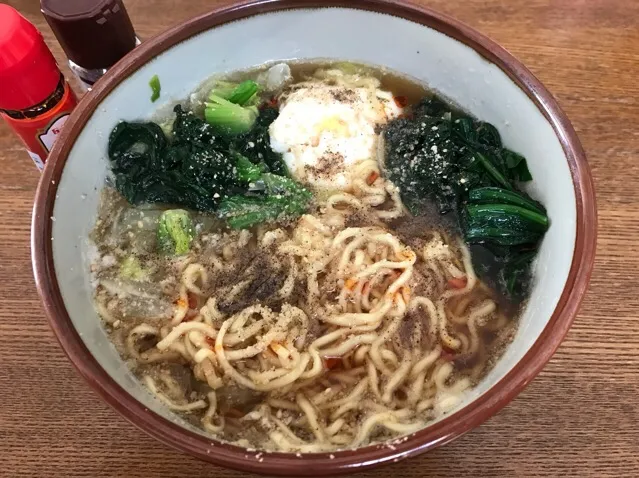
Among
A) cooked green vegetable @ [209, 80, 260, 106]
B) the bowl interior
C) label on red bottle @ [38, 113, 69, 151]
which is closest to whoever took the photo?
the bowl interior

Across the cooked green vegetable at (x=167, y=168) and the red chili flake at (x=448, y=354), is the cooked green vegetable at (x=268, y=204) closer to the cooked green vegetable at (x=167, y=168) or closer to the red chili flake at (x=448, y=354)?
the cooked green vegetable at (x=167, y=168)

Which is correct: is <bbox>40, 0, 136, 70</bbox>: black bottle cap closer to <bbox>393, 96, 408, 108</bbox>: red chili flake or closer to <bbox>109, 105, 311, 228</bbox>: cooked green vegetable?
<bbox>109, 105, 311, 228</bbox>: cooked green vegetable

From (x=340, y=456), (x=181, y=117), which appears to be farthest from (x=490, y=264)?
(x=181, y=117)

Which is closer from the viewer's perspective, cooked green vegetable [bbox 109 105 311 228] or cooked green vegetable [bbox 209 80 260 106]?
cooked green vegetable [bbox 109 105 311 228]

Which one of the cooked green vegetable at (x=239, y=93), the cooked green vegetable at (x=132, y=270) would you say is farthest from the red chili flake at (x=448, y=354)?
the cooked green vegetable at (x=239, y=93)

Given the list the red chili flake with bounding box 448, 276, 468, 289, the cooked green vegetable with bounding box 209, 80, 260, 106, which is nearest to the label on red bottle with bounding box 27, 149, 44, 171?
the cooked green vegetable with bounding box 209, 80, 260, 106

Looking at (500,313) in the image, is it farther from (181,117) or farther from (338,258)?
(181,117)

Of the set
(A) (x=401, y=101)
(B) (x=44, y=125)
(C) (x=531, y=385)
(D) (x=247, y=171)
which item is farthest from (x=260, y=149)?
(C) (x=531, y=385)
